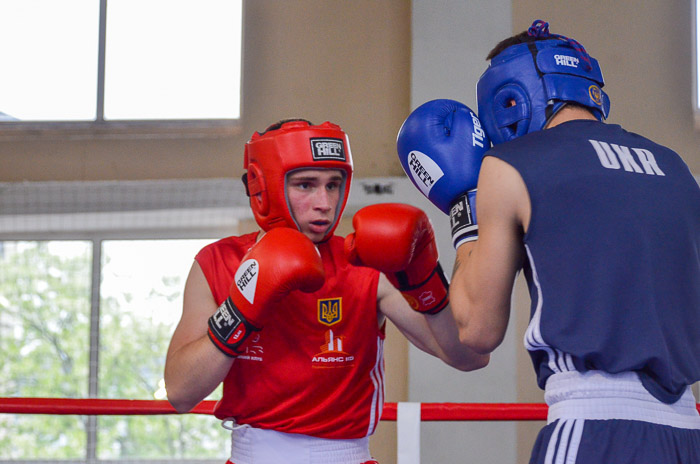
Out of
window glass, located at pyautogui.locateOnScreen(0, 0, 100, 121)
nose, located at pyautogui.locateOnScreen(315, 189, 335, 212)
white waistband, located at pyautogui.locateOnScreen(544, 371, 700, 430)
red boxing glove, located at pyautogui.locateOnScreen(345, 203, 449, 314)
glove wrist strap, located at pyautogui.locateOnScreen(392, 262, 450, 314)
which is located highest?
window glass, located at pyautogui.locateOnScreen(0, 0, 100, 121)

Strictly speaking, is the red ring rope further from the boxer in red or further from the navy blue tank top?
the navy blue tank top

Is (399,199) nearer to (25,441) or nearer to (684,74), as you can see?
(684,74)

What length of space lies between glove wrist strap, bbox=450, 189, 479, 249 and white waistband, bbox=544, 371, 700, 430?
0.35 m

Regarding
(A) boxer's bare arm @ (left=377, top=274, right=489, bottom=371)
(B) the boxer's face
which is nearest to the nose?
(B) the boxer's face

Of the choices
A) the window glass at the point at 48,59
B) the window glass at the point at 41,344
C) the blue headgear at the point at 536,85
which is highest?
the window glass at the point at 48,59

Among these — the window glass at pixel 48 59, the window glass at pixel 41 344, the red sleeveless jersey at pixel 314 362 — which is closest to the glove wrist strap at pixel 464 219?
the red sleeveless jersey at pixel 314 362

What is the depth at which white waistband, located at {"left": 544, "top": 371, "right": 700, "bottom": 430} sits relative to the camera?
1172 millimetres

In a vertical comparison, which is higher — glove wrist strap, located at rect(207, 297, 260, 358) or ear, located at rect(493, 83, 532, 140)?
ear, located at rect(493, 83, 532, 140)

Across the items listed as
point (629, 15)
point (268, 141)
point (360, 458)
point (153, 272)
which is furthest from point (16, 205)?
point (629, 15)

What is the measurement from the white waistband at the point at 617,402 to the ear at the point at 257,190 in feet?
2.92

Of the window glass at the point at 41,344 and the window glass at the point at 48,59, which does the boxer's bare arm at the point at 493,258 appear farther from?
the window glass at the point at 48,59

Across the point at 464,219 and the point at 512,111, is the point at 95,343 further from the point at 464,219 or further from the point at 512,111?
the point at 512,111

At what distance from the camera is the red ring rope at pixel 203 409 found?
2215 millimetres

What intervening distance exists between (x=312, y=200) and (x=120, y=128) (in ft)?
9.93
